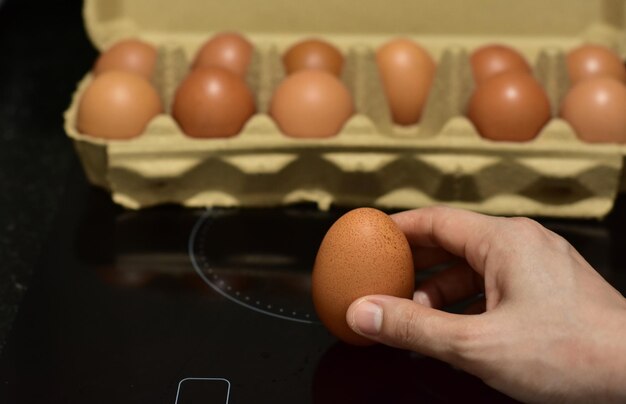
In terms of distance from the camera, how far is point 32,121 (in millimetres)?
1517

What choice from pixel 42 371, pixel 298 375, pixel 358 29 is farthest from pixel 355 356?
pixel 358 29

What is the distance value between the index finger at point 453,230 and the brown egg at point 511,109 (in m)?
0.29

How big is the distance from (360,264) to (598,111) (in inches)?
22.0

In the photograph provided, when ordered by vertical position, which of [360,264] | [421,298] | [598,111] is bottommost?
[421,298]

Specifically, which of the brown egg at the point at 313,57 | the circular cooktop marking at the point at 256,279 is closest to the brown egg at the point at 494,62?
the brown egg at the point at 313,57

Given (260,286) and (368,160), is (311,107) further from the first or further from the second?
(260,286)

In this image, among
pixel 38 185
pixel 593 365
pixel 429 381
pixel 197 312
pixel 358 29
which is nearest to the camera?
pixel 593 365

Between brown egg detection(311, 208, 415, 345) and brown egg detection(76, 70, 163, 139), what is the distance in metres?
0.47

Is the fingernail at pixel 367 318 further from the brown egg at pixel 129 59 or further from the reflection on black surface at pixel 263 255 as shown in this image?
the brown egg at pixel 129 59

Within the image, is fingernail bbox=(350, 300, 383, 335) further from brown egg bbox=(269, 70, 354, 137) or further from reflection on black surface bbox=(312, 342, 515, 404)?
brown egg bbox=(269, 70, 354, 137)

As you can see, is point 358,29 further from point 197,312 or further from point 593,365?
point 593,365

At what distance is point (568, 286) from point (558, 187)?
1.42ft

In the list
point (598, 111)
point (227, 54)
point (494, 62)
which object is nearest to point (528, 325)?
point (598, 111)

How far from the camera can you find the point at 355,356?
3.25 feet
